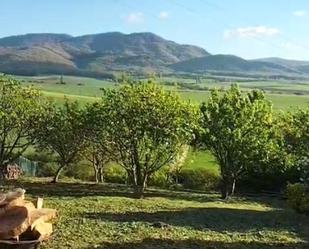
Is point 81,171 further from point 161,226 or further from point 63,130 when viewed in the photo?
point 161,226

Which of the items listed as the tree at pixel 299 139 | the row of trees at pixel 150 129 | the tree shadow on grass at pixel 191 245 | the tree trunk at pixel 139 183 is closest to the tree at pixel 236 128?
the row of trees at pixel 150 129

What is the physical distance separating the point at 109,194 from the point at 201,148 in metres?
8.44

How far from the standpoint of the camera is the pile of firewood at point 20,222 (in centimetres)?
1586

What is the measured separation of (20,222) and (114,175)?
97.6 feet

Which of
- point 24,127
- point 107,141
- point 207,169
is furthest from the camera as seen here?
point 207,169

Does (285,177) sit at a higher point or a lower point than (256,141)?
lower

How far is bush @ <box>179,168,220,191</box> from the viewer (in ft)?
148

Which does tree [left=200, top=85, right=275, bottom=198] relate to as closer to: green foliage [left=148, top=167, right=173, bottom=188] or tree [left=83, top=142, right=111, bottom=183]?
tree [left=83, top=142, right=111, bottom=183]

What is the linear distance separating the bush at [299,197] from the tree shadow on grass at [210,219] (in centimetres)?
63

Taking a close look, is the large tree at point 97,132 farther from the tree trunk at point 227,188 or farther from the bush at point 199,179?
the bush at point 199,179

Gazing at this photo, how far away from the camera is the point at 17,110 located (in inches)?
1252

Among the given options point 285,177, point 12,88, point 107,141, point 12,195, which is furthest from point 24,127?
point 285,177

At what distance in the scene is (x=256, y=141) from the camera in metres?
33.1

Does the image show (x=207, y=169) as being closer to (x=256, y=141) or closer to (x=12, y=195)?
(x=256, y=141)
